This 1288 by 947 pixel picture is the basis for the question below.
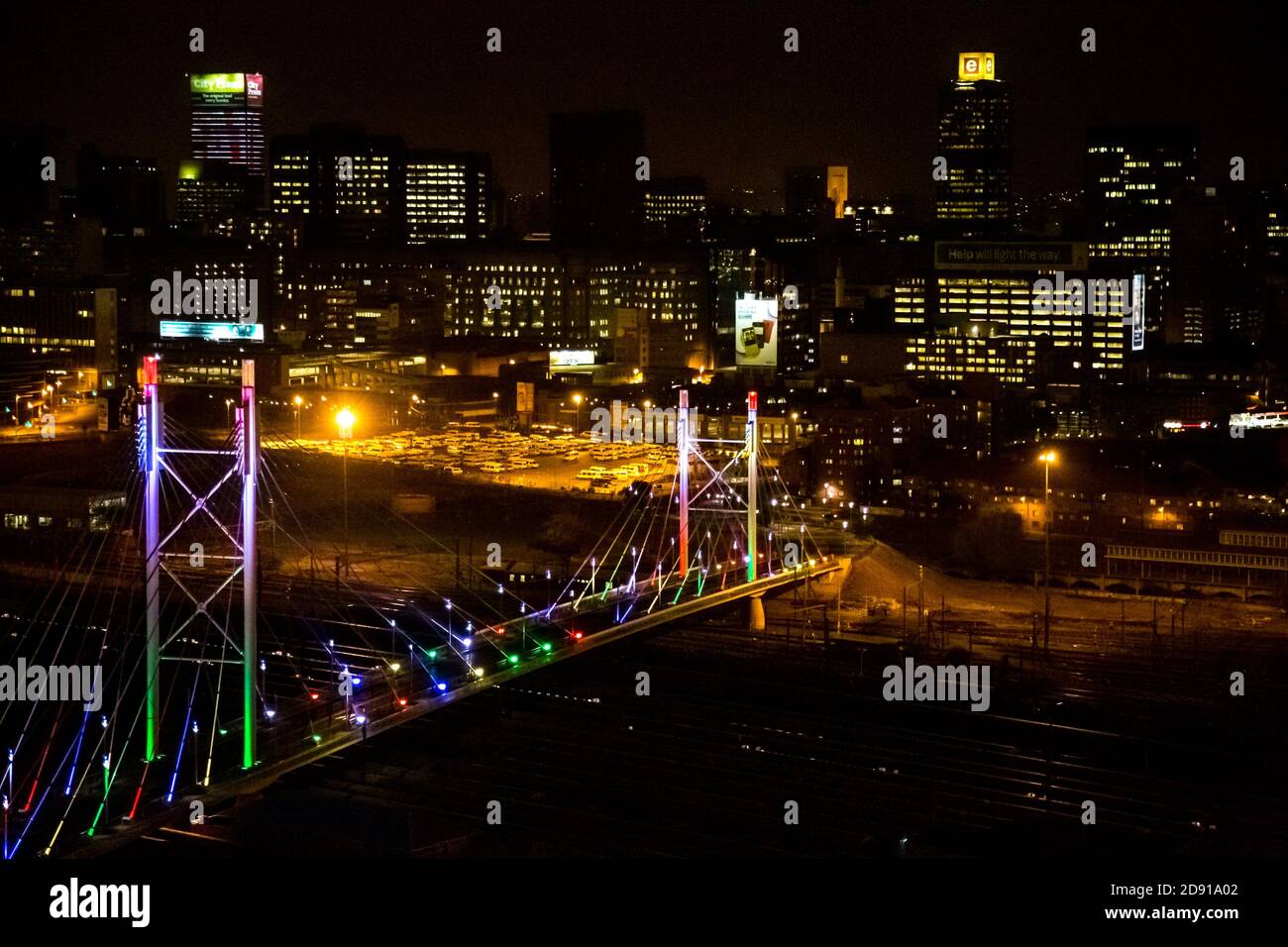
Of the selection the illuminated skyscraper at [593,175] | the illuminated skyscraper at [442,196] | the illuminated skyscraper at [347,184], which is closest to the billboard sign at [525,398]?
the illuminated skyscraper at [593,175]

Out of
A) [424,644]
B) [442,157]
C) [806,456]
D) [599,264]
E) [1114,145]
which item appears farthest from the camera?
[442,157]

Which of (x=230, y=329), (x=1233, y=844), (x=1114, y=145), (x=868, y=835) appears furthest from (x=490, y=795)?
(x=1114, y=145)

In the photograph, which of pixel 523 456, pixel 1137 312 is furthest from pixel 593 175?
pixel 523 456

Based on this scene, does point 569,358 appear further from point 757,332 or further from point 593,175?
point 593,175

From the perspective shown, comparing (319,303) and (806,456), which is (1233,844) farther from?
(319,303)
